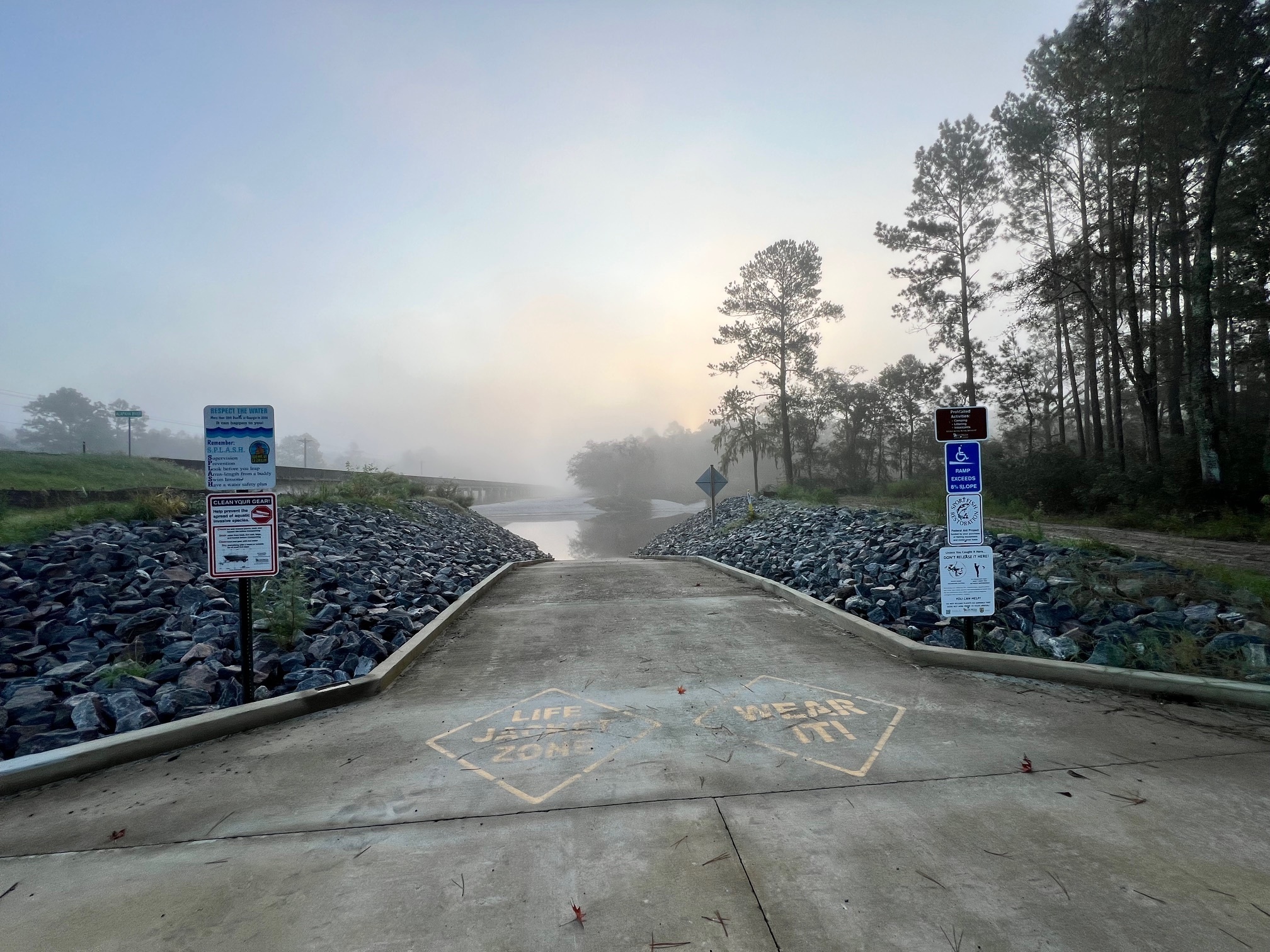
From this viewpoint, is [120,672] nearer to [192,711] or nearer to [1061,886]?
[192,711]

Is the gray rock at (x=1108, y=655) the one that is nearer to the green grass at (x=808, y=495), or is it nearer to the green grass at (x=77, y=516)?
the green grass at (x=77, y=516)

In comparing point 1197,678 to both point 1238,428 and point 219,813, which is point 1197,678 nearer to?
point 219,813

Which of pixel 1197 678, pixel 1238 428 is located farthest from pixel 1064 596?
pixel 1238 428

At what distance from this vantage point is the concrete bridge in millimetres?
27812

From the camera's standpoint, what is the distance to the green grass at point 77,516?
8.77 meters

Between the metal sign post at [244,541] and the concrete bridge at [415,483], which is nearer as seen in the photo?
the metal sign post at [244,541]

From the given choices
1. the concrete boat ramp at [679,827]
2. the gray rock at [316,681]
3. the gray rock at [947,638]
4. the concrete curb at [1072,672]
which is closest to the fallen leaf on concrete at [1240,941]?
the concrete boat ramp at [679,827]

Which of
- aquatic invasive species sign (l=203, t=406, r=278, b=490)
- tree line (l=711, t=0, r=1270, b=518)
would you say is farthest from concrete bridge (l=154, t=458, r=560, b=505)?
tree line (l=711, t=0, r=1270, b=518)

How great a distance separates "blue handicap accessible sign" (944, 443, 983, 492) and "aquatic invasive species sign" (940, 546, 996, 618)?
0.58 metres

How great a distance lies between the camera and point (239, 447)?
489 centimetres

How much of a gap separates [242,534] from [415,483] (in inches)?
940

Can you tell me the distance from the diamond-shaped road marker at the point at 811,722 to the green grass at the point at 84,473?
17.8 metres

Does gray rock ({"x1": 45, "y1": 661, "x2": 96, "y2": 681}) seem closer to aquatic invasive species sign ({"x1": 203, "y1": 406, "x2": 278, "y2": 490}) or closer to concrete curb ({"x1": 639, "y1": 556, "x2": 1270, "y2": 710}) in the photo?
aquatic invasive species sign ({"x1": 203, "y1": 406, "x2": 278, "y2": 490})

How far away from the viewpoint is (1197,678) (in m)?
4.70
